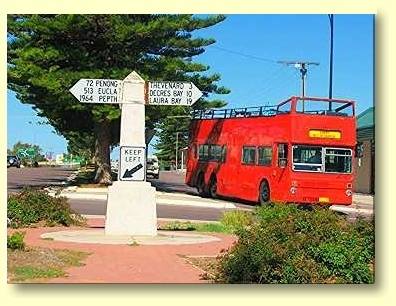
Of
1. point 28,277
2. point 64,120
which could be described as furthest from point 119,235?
point 28,277

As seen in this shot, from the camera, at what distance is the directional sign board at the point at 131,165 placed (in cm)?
1155

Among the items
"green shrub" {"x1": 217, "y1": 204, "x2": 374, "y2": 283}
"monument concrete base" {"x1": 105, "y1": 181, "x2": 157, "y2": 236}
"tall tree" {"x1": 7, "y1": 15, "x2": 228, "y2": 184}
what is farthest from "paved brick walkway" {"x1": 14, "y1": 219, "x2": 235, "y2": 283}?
"tall tree" {"x1": 7, "y1": 15, "x2": 228, "y2": 184}

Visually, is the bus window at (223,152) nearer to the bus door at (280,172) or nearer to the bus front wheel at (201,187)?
the bus front wheel at (201,187)

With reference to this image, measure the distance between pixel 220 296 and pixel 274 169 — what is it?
6.50m

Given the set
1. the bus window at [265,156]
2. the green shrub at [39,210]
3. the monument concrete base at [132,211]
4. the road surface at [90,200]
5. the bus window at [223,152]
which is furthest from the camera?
the bus window at [223,152]

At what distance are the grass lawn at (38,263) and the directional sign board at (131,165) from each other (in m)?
1.63

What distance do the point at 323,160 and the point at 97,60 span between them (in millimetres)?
4490

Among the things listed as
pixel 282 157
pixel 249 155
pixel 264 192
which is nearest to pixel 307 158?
pixel 282 157

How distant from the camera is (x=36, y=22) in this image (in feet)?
39.2

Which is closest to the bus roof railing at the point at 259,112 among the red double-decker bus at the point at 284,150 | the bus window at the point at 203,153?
the red double-decker bus at the point at 284,150

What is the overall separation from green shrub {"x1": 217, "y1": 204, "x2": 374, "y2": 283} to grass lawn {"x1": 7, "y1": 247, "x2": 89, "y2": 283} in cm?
194

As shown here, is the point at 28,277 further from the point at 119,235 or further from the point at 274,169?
the point at 274,169

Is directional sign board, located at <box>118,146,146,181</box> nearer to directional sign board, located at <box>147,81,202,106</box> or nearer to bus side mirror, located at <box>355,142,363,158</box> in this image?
directional sign board, located at <box>147,81,202,106</box>

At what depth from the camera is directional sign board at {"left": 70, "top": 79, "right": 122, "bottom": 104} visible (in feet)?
36.6
